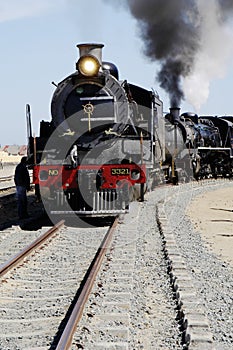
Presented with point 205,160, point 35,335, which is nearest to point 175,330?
point 35,335

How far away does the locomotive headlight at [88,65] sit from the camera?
40.5 feet

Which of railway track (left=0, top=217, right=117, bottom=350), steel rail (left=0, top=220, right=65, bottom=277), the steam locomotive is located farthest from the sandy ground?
steel rail (left=0, top=220, right=65, bottom=277)

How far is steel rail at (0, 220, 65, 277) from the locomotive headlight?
130 inches

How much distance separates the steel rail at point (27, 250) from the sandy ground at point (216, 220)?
9.78 ft

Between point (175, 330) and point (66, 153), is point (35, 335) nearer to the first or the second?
point (175, 330)

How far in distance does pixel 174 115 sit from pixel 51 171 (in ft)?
41.7

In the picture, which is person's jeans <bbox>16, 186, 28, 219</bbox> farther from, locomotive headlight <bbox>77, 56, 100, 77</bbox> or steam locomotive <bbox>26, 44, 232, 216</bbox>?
locomotive headlight <bbox>77, 56, 100, 77</bbox>

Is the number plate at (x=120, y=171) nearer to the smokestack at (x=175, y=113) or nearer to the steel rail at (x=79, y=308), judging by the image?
the steel rail at (x=79, y=308)

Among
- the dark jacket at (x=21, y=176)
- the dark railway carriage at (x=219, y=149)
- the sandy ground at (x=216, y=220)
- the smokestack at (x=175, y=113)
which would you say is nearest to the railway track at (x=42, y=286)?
the sandy ground at (x=216, y=220)

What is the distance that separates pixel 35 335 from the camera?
17.5 feet

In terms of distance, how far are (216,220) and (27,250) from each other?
672 centimetres

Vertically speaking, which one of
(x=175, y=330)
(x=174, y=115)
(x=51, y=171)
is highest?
(x=174, y=115)

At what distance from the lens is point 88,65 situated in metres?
12.4

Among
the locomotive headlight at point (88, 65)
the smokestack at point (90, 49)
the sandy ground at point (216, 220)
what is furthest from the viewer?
the smokestack at point (90, 49)
